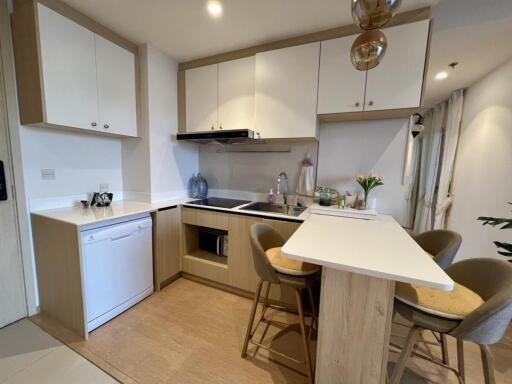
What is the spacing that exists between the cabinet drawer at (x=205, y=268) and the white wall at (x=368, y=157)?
141 centimetres

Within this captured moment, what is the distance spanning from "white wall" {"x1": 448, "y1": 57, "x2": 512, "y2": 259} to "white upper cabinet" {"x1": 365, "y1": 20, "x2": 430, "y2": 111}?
1.47 m

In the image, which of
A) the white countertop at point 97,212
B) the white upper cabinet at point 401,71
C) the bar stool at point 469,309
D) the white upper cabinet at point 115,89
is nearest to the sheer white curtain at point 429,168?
the white upper cabinet at point 401,71

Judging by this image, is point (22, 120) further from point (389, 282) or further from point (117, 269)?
point (389, 282)

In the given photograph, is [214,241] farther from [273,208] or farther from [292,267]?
[292,267]

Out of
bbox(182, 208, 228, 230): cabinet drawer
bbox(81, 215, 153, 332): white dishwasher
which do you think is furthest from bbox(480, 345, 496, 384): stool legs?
bbox(81, 215, 153, 332): white dishwasher

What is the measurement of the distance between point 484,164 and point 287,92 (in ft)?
8.44

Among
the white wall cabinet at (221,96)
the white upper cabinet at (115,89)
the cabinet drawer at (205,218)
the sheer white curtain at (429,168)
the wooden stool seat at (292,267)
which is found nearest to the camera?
the wooden stool seat at (292,267)

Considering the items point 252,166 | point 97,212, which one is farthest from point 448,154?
point 97,212

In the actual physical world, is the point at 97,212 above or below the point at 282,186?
below

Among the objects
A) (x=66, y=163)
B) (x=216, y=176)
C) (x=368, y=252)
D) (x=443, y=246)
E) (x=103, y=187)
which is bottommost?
(x=443, y=246)

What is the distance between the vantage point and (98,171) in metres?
2.25

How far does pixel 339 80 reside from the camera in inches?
73.8

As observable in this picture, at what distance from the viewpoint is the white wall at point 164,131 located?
2275mm

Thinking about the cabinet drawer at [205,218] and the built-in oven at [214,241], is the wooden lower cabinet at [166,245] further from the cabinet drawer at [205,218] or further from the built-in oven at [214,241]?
the built-in oven at [214,241]
